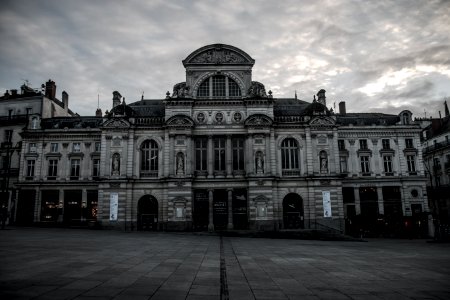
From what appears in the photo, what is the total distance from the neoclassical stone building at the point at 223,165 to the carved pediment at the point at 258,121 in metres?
0.15

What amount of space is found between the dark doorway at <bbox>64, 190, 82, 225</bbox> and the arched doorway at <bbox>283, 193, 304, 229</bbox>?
31.7 metres

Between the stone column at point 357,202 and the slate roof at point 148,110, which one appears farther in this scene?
the slate roof at point 148,110

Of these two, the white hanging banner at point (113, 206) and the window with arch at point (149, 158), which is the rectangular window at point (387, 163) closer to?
the window with arch at point (149, 158)

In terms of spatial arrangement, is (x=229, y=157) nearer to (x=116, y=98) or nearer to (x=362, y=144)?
(x=116, y=98)

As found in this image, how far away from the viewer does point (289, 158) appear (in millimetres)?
49594

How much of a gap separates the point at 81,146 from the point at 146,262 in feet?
138

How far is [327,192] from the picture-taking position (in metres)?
47.9

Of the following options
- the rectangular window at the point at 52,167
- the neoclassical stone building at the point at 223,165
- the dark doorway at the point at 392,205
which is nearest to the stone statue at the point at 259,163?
the neoclassical stone building at the point at 223,165

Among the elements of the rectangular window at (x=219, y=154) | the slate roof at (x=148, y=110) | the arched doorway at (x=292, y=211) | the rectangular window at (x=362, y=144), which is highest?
the slate roof at (x=148, y=110)

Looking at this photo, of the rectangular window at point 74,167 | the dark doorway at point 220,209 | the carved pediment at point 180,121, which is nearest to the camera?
the dark doorway at point 220,209

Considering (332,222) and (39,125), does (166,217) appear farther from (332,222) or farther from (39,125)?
(39,125)

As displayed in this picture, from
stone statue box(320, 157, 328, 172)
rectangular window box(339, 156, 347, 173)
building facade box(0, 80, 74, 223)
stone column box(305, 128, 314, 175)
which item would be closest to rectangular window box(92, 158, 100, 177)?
building facade box(0, 80, 74, 223)

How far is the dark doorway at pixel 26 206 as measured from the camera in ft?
172

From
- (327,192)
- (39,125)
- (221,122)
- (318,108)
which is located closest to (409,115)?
(318,108)
